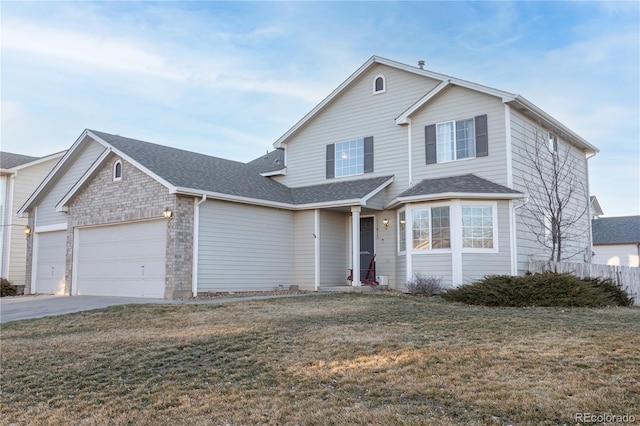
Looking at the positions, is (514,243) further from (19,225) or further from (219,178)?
(19,225)

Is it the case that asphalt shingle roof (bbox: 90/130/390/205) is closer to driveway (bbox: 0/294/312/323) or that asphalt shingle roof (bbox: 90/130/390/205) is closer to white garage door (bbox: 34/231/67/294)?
driveway (bbox: 0/294/312/323)

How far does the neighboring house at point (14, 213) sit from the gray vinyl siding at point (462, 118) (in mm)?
17372

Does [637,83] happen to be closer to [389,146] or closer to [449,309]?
[389,146]

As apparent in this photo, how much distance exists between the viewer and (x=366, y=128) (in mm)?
17844

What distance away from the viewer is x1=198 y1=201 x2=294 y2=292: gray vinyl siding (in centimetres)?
1500

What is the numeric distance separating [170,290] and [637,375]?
37.6 feet

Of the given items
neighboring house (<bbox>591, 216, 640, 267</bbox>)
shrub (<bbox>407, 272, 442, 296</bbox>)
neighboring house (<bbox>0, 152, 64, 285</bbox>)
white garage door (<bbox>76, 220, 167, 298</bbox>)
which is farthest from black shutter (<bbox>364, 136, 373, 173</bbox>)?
neighboring house (<bbox>591, 216, 640, 267</bbox>)

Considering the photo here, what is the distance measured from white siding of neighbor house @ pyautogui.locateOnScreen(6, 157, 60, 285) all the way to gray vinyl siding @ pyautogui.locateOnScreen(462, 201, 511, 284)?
Result: 61.6 ft

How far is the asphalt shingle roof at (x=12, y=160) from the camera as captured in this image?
2372 cm

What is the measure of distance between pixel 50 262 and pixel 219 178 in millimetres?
7865

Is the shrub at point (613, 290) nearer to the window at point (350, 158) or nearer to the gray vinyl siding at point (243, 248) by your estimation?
the window at point (350, 158)

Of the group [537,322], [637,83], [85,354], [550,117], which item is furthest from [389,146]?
[85,354]

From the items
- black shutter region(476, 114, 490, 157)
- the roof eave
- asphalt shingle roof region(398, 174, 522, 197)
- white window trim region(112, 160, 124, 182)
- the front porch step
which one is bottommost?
the front porch step

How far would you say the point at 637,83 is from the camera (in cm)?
1725
